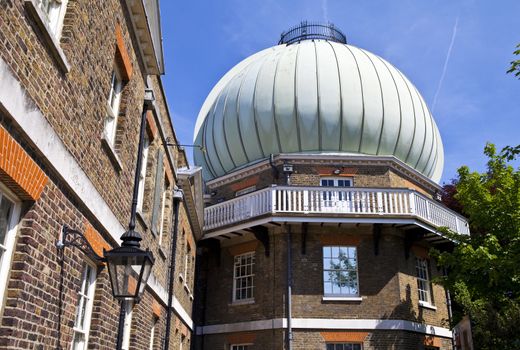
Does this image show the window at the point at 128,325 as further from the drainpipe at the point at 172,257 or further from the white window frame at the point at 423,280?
the white window frame at the point at 423,280

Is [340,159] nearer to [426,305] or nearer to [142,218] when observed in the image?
[426,305]

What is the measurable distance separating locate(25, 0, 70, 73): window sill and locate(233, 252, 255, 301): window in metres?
15.2

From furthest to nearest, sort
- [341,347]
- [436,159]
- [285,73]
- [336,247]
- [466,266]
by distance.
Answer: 1. [436,159]
2. [285,73]
3. [336,247]
4. [341,347]
5. [466,266]

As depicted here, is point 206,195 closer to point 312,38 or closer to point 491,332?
point 312,38

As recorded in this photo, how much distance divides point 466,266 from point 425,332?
505 centimetres

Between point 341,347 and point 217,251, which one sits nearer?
point 341,347

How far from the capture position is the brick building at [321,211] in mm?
17594

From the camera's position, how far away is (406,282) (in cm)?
1808

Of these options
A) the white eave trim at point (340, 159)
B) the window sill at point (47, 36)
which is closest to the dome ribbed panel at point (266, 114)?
the white eave trim at point (340, 159)

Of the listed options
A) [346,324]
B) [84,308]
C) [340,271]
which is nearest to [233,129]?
[340,271]

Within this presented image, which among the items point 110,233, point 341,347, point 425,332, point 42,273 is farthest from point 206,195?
point 42,273

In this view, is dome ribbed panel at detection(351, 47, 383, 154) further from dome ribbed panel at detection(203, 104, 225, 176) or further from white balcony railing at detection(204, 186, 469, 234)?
dome ribbed panel at detection(203, 104, 225, 176)

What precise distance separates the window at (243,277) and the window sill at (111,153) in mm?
12780

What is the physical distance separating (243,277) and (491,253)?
9498mm
